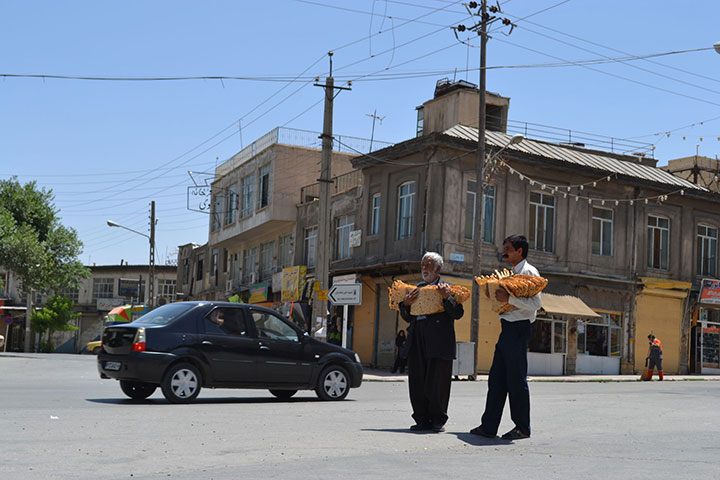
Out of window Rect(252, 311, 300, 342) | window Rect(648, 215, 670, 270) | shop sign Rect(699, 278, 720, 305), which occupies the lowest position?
window Rect(252, 311, 300, 342)

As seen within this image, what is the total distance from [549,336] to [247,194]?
18.1 metres

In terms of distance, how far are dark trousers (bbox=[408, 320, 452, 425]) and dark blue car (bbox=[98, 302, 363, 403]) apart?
5160 mm

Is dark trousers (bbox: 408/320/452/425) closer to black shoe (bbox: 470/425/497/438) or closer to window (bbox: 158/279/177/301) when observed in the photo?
black shoe (bbox: 470/425/497/438)

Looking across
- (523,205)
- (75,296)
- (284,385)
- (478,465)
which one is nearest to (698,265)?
(523,205)

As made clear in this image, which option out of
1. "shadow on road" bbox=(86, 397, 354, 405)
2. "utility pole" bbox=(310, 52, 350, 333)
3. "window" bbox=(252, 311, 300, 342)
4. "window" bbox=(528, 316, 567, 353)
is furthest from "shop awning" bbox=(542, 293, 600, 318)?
"window" bbox=(252, 311, 300, 342)

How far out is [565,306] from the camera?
33.3 metres

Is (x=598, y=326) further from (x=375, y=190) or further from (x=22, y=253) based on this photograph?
(x=22, y=253)

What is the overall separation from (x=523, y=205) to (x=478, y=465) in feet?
92.8

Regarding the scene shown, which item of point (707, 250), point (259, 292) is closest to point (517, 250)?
point (707, 250)

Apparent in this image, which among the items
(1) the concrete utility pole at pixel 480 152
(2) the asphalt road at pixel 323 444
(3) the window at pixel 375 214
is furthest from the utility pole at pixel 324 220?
(2) the asphalt road at pixel 323 444

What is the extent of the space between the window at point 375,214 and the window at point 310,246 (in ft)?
17.5

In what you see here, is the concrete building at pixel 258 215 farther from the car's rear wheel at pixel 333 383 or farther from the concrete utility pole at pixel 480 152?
the car's rear wheel at pixel 333 383

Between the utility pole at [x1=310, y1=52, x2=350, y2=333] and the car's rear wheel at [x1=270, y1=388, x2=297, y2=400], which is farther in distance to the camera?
the utility pole at [x1=310, y1=52, x2=350, y2=333]

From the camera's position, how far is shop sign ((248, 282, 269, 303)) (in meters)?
43.8
